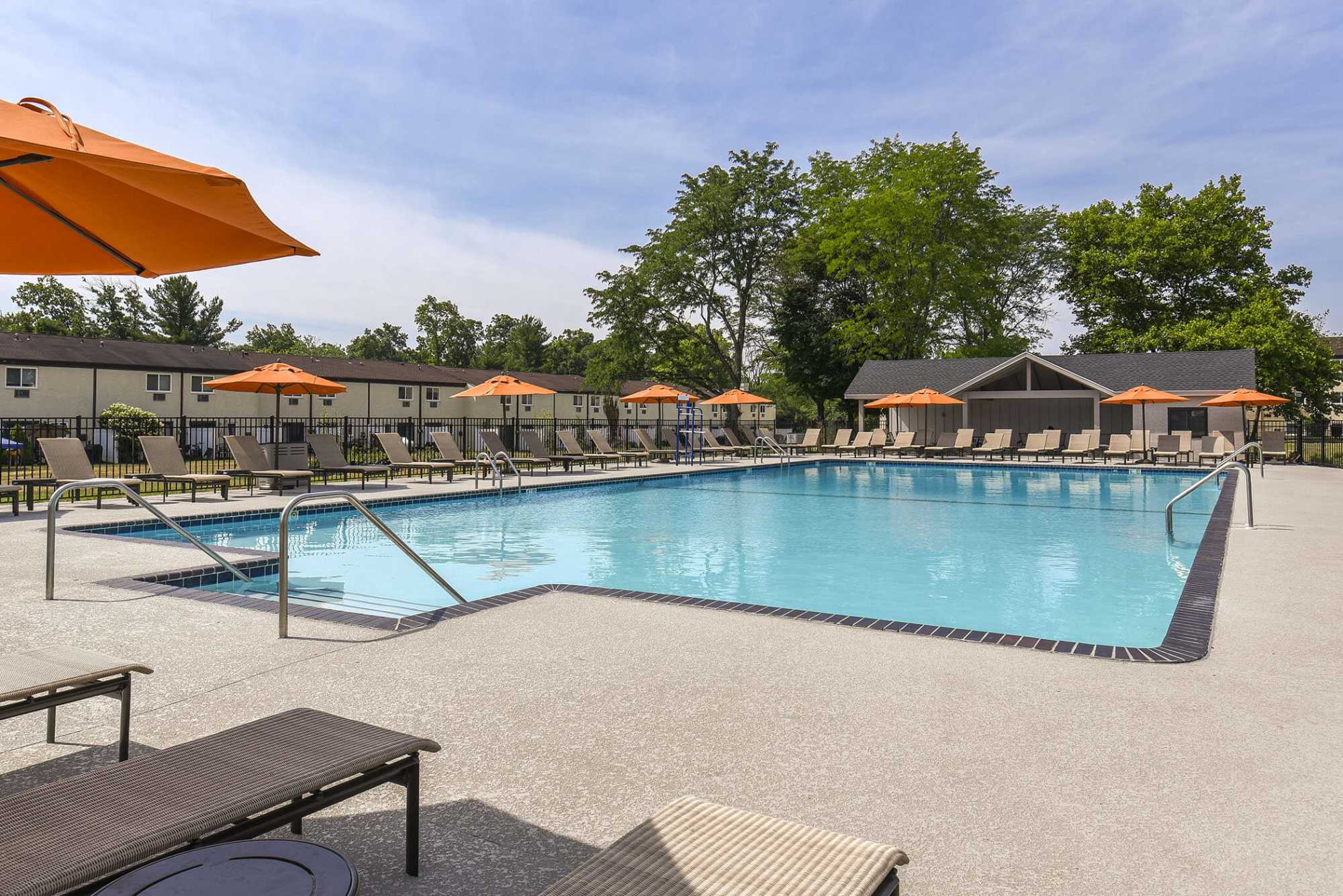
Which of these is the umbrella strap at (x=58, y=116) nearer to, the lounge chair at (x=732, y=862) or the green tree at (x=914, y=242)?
the lounge chair at (x=732, y=862)

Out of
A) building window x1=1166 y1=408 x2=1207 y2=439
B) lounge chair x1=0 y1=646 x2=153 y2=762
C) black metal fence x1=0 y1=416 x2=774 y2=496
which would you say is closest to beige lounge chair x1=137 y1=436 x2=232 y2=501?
black metal fence x1=0 y1=416 x2=774 y2=496

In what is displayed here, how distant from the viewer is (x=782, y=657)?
15.3 feet

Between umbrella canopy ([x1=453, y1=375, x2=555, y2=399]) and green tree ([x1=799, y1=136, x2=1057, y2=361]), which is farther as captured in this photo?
green tree ([x1=799, y1=136, x2=1057, y2=361])

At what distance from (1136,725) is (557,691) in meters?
2.58

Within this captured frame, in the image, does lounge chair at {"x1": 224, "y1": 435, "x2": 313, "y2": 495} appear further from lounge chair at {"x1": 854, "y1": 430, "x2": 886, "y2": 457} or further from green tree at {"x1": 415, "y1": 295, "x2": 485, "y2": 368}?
green tree at {"x1": 415, "y1": 295, "x2": 485, "y2": 368}

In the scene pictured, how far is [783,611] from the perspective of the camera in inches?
231

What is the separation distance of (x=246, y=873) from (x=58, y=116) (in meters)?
2.25

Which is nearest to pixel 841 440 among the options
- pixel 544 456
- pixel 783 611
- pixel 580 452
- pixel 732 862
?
pixel 580 452

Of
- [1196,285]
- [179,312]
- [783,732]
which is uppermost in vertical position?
[179,312]

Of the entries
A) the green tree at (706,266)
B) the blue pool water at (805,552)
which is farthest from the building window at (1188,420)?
the green tree at (706,266)

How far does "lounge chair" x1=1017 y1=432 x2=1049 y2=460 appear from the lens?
26.9 meters

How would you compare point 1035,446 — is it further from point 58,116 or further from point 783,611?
point 58,116

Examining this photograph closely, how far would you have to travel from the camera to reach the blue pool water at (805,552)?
25.5ft

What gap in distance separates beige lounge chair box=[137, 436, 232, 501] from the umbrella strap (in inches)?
442
